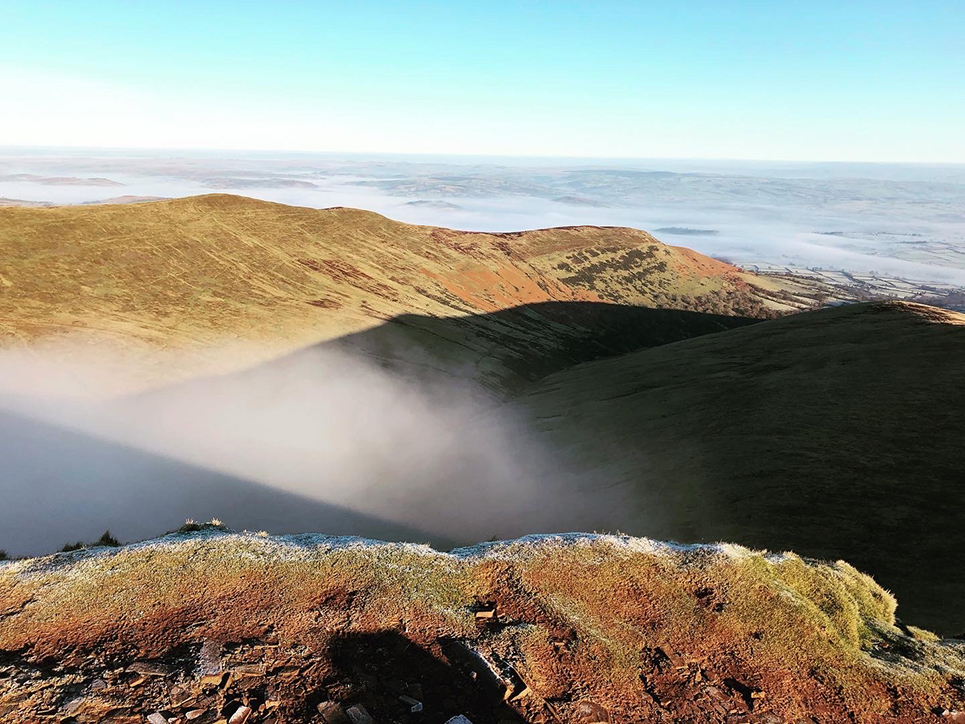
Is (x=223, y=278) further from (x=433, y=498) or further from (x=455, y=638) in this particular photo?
(x=455, y=638)

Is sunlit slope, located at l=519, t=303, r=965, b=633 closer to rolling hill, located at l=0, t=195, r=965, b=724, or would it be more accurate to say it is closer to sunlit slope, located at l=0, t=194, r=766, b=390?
rolling hill, located at l=0, t=195, r=965, b=724

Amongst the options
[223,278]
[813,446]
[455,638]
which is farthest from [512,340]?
[455,638]

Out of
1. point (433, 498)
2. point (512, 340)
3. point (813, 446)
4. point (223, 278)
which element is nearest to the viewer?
point (813, 446)

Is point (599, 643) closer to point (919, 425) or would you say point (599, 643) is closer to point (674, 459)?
point (674, 459)

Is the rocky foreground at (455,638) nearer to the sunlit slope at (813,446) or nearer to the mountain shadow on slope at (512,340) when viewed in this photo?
the sunlit slope at (813,446)

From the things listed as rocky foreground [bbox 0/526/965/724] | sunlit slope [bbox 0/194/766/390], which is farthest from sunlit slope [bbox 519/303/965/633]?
sunlit slope [bbox 0/194/766/390]

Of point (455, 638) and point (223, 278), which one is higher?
point (455, 638)
